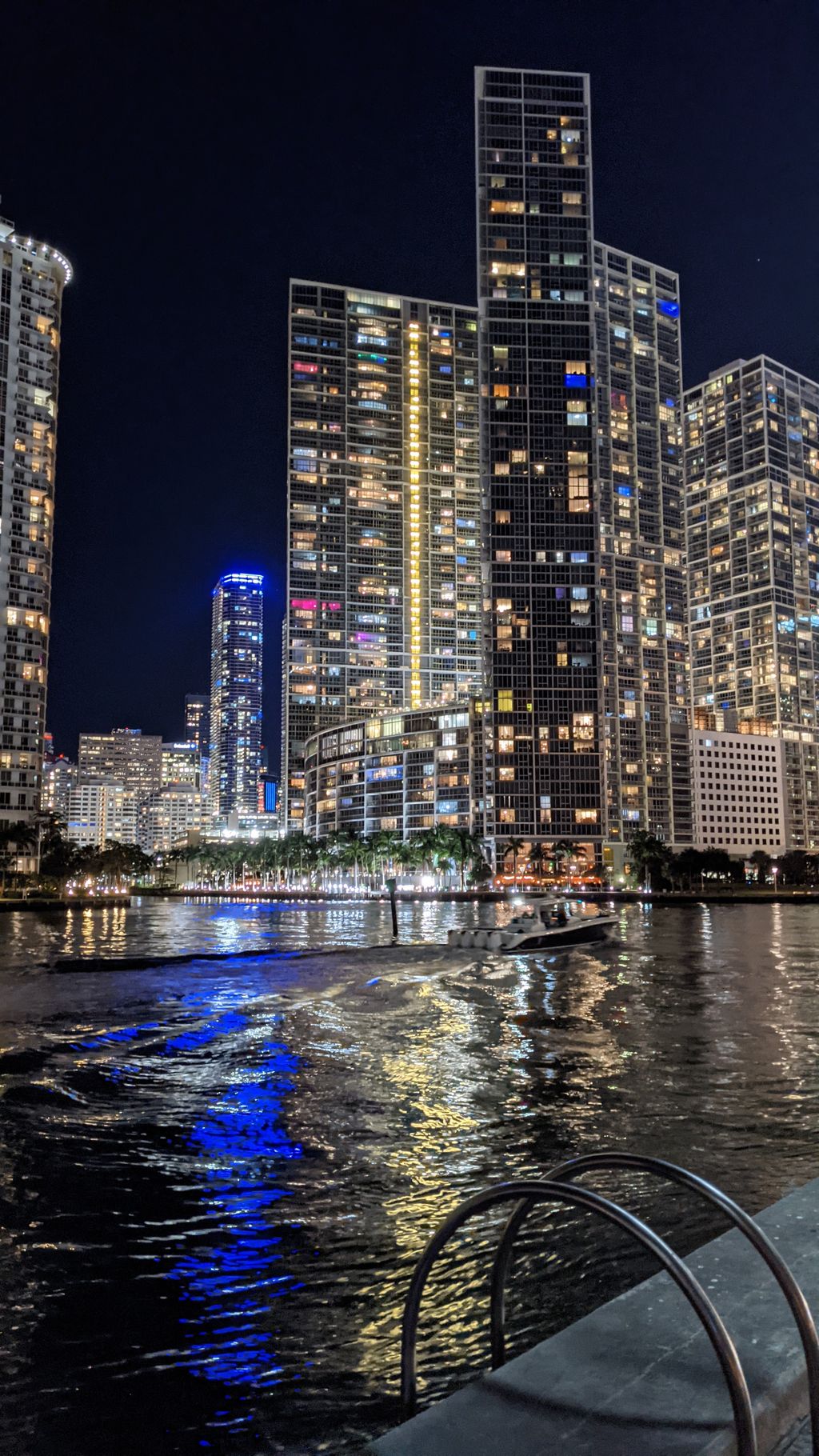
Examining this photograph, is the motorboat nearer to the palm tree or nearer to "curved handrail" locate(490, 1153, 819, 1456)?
"curved handrail" locate(490, 1153, 819, 1456)

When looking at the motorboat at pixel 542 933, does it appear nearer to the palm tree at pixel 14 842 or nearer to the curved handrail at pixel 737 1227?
the curved handrail at pixel 737 1227

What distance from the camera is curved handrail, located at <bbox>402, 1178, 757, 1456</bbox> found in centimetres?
459

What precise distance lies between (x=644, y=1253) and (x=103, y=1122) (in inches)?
421

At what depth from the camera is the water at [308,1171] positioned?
8.51m

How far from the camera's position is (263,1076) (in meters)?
22.7

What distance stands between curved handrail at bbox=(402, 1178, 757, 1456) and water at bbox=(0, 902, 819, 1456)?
8.14 ft

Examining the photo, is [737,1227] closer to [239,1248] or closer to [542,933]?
[239,1248]

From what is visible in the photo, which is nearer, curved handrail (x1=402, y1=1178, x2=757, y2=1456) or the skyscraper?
curved handrail (x1=402, y1=1178, x2=757, y2=1456)

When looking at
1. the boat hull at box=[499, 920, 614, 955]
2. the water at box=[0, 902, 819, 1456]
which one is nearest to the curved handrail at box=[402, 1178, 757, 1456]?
the water at box=[0, 902, 819, 1456]

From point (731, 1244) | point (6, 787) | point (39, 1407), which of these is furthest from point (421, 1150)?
point (6, 787)

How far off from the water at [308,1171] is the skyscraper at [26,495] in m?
141

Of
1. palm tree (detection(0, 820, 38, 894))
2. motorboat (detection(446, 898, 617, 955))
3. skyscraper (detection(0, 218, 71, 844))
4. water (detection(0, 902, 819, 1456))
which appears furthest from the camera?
skyscraper (detection(0, 218, 71, 844))

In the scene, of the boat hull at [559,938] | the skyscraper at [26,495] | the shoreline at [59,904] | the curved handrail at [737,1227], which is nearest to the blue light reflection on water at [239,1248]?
the curved handrail at [737,1227]

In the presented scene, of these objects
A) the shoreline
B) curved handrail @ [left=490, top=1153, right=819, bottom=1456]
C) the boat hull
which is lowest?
the shoreline
